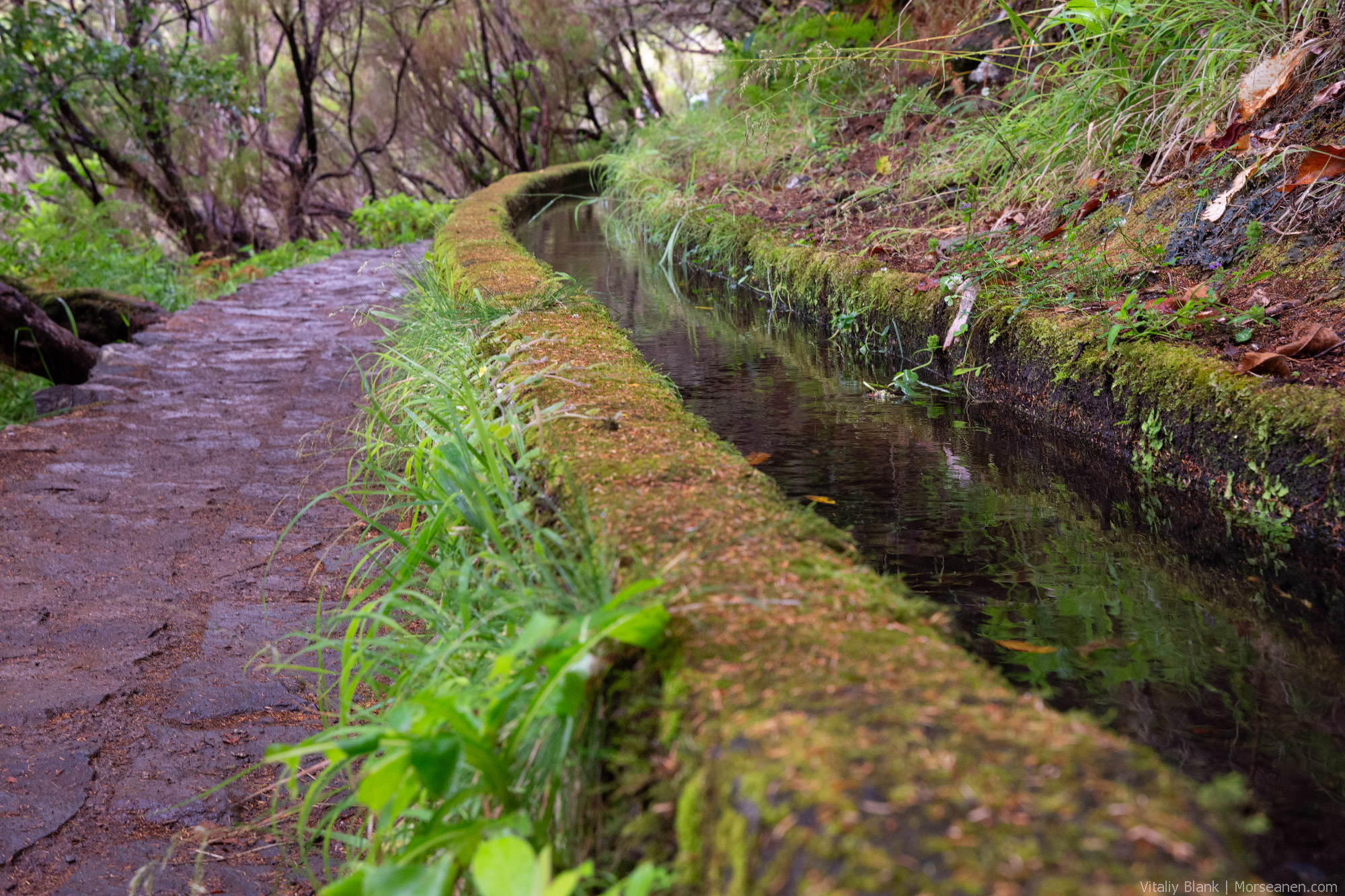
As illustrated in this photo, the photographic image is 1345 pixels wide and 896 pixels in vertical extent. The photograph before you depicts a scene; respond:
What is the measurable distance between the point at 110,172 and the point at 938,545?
11644mm

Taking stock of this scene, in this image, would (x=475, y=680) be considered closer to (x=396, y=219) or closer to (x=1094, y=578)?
(x=1094, y=578)

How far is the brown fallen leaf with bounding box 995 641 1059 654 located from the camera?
61.7 inches

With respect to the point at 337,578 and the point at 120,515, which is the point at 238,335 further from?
the point at 337,578

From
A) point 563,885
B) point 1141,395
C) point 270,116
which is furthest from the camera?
point 270,116

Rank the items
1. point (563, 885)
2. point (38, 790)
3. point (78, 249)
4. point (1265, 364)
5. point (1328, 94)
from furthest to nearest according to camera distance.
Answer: point (78, 249), point (1328, 94), point (1265, 364), point (38, 790), point (563, 885)

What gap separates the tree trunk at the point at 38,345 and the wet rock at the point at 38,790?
3.32 m

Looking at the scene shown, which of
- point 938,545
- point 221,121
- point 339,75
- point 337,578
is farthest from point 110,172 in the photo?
point 938,545

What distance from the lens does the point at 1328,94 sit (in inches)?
110

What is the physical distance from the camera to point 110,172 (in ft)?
35.0

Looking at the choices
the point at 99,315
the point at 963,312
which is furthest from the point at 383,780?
the point at 99,315

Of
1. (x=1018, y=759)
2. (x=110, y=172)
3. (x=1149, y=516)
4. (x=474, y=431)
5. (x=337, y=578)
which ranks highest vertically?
(x=110, y=172)

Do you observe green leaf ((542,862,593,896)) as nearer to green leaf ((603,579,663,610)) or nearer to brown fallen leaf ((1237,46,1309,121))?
green leaf ((603,579,663,610))

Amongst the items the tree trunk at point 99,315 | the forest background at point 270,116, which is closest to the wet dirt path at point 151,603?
the tree trunk at point 99,315

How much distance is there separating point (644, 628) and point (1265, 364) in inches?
72.1
